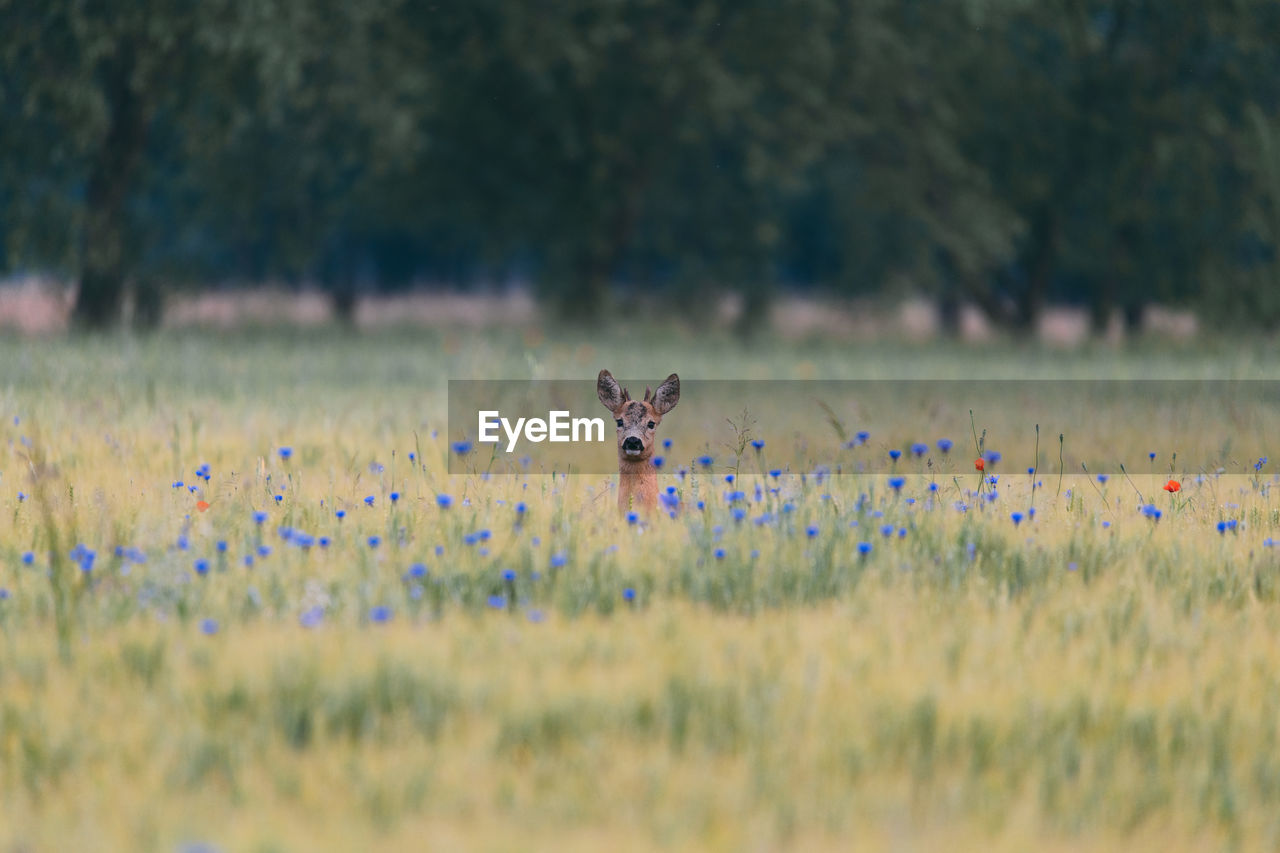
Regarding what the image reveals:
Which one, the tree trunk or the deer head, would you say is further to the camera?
the tree trunk

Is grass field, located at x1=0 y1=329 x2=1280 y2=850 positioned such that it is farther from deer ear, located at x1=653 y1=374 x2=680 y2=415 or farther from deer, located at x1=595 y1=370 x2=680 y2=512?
deer ear, located at x1=653 y1=374 x2=680 y2=415

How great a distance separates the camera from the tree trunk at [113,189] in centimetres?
1917

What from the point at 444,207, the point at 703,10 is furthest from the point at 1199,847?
the point at 444,207

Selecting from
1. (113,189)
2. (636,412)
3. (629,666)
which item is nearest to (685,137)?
(113,189)

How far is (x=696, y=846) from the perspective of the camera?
115 inches

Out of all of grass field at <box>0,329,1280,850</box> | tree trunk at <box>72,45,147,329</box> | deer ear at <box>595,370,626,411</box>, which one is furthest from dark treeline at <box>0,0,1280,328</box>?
deer ear at <box>595,370,626,411</box>

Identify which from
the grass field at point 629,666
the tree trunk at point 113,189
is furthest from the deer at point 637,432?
the tree trunk at point 113,189

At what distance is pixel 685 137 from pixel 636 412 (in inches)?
702

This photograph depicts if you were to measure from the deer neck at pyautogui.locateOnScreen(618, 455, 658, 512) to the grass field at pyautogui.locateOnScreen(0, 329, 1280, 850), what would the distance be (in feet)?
0.68

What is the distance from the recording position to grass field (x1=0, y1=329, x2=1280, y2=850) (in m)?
3.10

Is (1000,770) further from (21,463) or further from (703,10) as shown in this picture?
(703,10)

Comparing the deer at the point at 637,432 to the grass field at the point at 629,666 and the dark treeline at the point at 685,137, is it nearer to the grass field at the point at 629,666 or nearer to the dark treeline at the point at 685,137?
the grass field at the point at 629,666

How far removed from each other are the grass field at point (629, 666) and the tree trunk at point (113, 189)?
13311 mm

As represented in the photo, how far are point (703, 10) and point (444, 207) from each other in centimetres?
629
